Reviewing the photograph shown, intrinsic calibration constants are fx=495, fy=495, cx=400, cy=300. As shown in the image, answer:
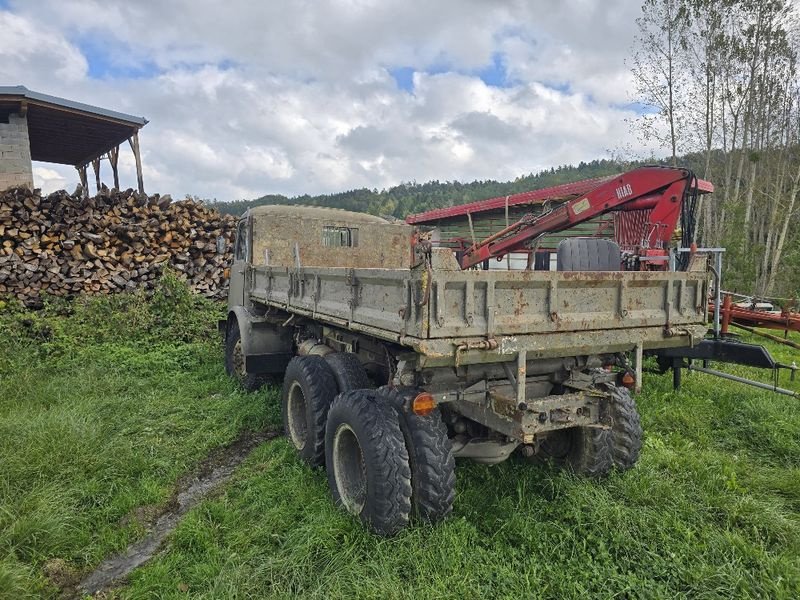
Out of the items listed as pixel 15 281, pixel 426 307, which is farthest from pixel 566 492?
pixel 15 281

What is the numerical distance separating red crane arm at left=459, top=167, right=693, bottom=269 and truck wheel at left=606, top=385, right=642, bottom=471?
2080 millimetres

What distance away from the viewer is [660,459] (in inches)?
167

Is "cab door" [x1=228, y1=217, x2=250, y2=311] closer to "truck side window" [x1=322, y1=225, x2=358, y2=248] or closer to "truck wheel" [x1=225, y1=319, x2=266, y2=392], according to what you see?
"truck wheel" [x1=225, y1=319, x2=266, y2=392]

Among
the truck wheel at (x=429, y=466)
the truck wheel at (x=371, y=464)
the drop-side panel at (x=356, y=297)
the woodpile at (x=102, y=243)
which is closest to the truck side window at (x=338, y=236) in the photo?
the drop-side panel at (x=356, y=297)

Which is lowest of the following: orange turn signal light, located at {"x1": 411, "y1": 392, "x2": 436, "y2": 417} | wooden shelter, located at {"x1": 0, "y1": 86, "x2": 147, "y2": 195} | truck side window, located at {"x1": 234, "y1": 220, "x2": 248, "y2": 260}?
orange turn signal light, located at {"x1": 411, "y1": 392, "x2": 436, "y2": 417}

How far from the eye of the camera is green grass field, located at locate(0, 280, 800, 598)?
2.79 m

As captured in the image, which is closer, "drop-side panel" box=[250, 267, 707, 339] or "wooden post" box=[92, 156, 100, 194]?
"drop-side panel" box=[250, 267, 707, 339]

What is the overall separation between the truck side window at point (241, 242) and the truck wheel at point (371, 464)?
12.2 ft

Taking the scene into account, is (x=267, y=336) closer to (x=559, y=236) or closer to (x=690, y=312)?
(x=690, y=312)

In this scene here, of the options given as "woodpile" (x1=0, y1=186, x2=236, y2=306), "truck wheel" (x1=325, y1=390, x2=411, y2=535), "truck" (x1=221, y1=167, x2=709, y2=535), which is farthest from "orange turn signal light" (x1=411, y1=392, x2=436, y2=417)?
"woodpile" (x1=0, y1=186, x2=236, y2=306)

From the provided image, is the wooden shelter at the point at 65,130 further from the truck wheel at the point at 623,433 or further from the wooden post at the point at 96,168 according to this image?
the truck wheel at the point at 623,433

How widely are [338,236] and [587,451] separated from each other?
4.20 m

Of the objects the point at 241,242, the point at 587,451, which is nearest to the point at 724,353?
the point at 587,451

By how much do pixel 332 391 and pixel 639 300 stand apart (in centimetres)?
254
